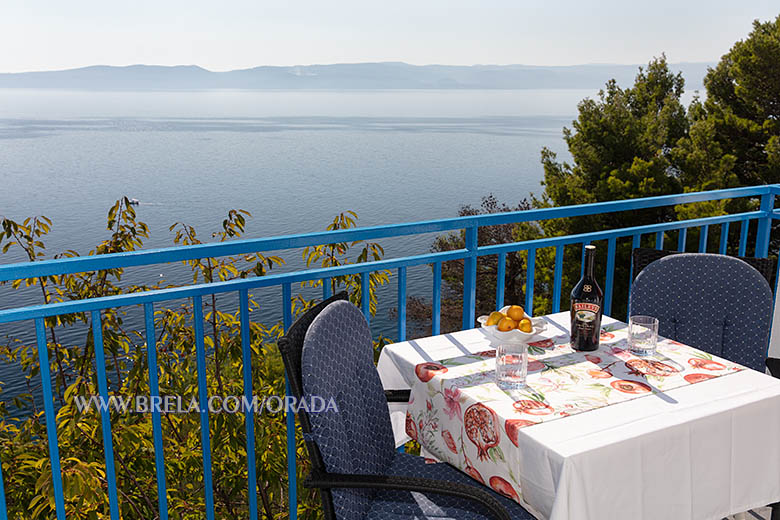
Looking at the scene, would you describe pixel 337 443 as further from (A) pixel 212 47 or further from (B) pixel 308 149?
(A) pixel 212 47

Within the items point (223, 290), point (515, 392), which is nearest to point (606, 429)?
point (515, 392)

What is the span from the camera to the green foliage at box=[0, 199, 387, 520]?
119 inches

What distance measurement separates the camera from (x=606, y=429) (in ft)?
4.77

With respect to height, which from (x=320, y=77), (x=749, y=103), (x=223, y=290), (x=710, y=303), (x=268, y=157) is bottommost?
(x=268, y=157)

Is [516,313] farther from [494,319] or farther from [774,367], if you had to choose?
[774,367]

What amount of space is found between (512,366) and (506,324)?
0.92ft

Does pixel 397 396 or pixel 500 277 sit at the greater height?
pixel 500 277

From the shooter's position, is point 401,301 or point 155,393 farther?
point 401,301

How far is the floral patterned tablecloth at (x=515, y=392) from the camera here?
1531 mm

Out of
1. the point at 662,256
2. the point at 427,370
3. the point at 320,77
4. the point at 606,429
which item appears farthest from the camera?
the point at 320,77

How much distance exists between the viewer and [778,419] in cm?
165

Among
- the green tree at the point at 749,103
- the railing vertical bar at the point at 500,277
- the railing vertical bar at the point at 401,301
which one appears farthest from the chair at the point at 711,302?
the green tree at the point at 749,103

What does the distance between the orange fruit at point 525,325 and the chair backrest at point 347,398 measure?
452mm

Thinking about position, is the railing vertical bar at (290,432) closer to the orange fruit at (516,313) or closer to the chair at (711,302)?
the orange fruit at (516,313)
